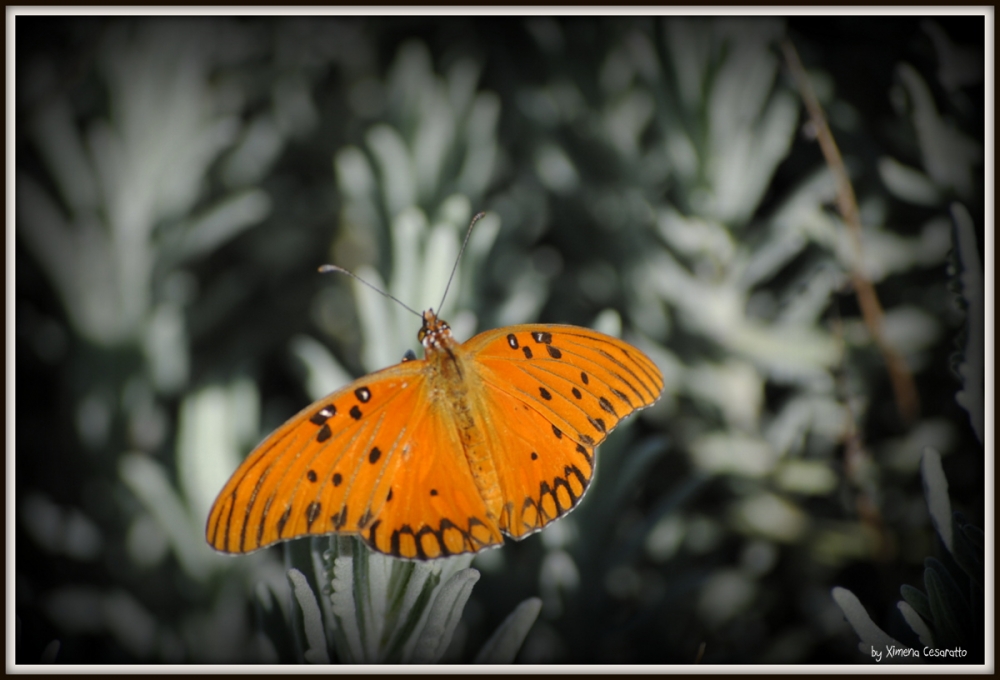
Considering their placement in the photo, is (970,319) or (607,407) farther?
(607,407)

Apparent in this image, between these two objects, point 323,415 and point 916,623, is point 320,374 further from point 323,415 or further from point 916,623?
point 916,623

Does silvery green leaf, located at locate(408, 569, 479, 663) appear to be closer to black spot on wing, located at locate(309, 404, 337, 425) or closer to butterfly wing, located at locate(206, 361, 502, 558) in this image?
butterfly wing, located at locate(206, 361, 502, 558)

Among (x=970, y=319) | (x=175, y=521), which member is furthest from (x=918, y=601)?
(x=175, y=521)

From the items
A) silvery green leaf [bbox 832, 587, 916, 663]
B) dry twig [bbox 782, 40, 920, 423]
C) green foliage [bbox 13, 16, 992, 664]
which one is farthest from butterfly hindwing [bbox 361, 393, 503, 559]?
dry twig [bbox 782, 40, 920, 423]

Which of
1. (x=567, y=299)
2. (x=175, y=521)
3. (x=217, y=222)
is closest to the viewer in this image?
(x=175, y=521)

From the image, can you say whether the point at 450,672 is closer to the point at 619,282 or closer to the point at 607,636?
the point at 607,636

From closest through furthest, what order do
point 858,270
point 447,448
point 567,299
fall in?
point 447,448, point 858,270, point 567,299

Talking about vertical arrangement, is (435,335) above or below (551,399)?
above

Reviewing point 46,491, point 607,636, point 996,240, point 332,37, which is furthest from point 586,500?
point 332,37
